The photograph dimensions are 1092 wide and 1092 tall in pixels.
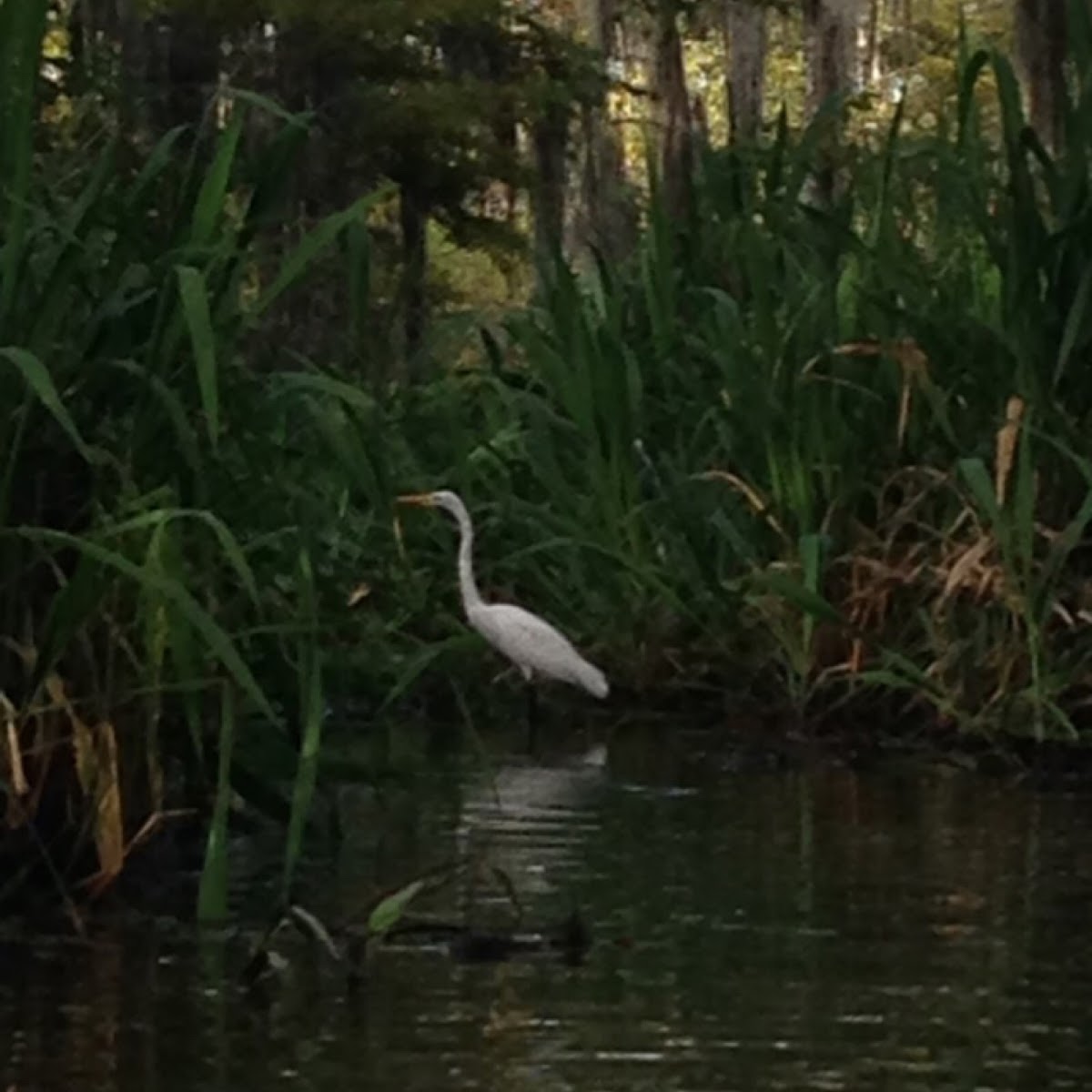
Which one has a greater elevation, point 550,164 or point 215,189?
point 550,164

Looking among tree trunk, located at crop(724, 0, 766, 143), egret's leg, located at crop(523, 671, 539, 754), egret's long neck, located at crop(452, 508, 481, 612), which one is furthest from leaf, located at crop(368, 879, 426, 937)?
tree trunk, located at crop(724, 0, 766, 143)

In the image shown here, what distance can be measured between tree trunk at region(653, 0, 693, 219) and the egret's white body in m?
3.55

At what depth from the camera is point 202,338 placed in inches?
198

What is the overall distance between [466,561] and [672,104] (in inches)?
386

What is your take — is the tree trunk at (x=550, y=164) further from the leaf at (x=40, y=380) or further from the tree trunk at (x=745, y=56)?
the leaf at (x=40, y=380)

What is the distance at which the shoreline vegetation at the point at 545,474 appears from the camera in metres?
5.41

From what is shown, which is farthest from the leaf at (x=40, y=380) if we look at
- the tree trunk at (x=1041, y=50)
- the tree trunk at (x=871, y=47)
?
the tree trunk at (x=871, y=47)

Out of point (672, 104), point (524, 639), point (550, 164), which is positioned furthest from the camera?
point (550, 164)

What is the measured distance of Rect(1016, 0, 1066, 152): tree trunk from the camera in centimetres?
1515

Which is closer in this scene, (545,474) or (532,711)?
(545,474)

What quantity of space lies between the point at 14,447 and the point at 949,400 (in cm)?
379

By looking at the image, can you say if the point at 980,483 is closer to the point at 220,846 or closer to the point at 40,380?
the point at 220,846

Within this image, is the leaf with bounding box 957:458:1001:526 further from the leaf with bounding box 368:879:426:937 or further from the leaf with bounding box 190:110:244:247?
the leaf with bounding box 368:879:426:937

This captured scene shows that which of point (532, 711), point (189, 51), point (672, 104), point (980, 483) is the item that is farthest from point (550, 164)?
point (980, 483)
